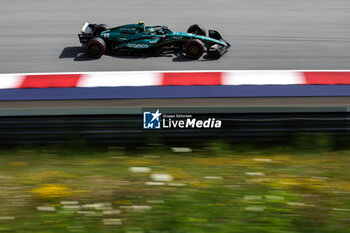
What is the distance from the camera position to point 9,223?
423 centimetres

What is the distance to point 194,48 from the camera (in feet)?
31.0

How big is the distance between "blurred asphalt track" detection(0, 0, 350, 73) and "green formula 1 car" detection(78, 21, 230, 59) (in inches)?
7.4

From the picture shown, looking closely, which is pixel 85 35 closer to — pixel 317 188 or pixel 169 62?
pixel 169 62

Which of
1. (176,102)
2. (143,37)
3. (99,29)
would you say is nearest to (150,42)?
(143,37)

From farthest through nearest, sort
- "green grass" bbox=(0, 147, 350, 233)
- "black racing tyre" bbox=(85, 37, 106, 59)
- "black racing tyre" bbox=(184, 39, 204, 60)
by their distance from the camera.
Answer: "black racing tyre" bbox=(85, 37, 106, 59)
"black racing tyre" bbox=(184, 39, 204, 60)
"green grass" bbox=(0, 147, 350, 233)

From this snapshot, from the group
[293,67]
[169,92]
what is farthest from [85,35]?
[293,67]

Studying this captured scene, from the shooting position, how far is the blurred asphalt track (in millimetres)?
9414

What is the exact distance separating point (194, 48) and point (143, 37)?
1.09 m

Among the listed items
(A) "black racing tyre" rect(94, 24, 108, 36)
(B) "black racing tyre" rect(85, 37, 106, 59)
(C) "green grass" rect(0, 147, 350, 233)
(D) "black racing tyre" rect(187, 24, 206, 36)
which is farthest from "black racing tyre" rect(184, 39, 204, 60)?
(C) "green grass" rect(0, 147, 350, 233)

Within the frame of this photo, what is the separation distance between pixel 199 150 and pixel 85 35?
16.4ft

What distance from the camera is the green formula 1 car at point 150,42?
31.1 feet

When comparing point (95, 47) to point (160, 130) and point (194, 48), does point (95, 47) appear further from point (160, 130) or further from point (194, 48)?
point (160, 130)

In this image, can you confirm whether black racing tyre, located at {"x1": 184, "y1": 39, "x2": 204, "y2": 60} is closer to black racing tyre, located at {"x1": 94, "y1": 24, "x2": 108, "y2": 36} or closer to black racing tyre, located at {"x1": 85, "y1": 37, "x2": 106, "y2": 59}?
black racing tyre, located at {"x1": 85, "y1": 37, "x2": 106, "y2": 59}

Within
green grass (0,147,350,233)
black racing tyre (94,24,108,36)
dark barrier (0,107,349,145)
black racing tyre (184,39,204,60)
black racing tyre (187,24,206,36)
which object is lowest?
green grass (0,147,350,233)
